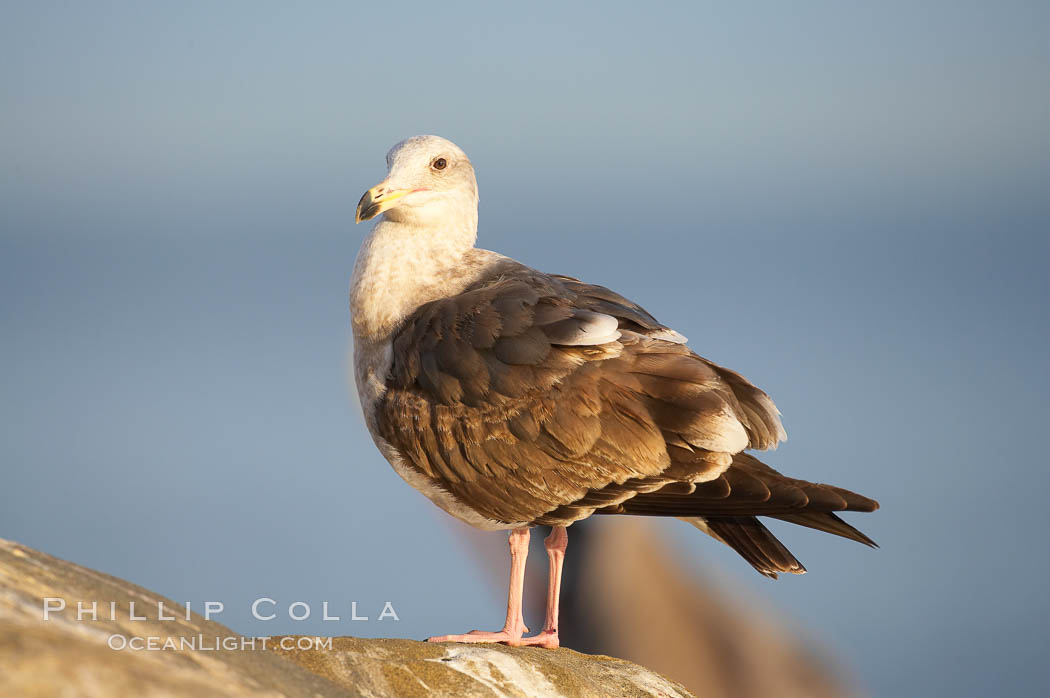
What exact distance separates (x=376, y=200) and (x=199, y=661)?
11.5ft

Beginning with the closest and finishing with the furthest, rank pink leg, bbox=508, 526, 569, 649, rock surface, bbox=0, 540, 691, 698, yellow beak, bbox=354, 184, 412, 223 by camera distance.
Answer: rock surface, bbox=0, 540, 691, 698
pink leg, bbox=508, 526, 569, 649
yellow beak, bbox=354, 184, 412, 223

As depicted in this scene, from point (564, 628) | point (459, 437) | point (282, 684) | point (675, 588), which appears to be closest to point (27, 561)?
point (282, 684)

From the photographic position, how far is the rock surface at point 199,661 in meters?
2.61

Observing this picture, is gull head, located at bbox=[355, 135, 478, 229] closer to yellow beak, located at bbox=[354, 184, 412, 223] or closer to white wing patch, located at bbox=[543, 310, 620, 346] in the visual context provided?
yellow beak, located at bbox=[354, 184, 412, 223]

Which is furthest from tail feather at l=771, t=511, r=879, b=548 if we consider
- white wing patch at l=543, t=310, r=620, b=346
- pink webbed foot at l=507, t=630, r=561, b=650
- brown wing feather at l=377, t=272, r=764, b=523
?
pink webbed foot at l=507, t=630, r=561, b=650

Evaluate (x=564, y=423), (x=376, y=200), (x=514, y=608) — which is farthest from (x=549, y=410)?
(x=376, y=200)

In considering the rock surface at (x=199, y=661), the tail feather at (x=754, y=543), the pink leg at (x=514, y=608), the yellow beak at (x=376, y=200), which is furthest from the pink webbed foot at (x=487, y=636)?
the yellow beak at (x=376, y=200)

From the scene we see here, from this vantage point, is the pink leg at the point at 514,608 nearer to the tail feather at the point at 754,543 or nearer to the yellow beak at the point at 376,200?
the tail feather at the point at 754,543

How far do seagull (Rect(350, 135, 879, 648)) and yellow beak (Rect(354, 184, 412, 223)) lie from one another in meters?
0.02

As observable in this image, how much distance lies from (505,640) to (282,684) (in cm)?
244

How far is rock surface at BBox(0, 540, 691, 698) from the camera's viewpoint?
2611mm

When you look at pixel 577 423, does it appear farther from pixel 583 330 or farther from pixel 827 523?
pixel 827 523

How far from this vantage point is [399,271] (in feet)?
20.5

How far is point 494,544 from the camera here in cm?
1128
